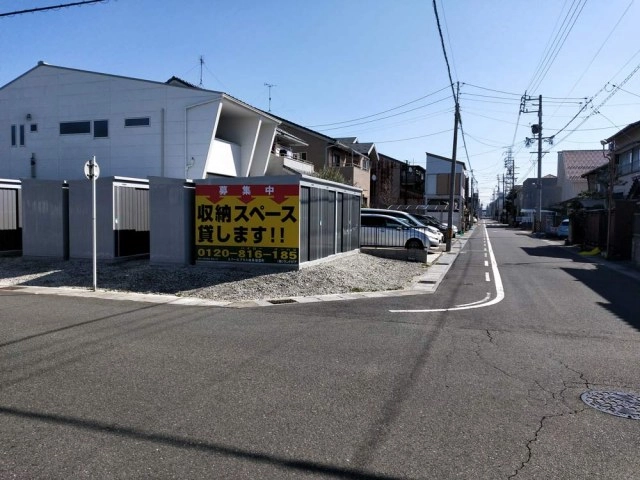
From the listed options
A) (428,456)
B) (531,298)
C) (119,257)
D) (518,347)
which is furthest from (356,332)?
(119,257)

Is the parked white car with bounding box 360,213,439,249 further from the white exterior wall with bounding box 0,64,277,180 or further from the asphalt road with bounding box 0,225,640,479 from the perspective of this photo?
the asphalt road with bounding box 0,225,640,479

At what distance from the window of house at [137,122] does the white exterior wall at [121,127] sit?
0.15m

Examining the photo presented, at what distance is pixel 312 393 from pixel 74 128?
931 inches

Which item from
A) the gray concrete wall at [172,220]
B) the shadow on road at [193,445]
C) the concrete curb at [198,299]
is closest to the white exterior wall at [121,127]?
the gray concrete wall at [172,220]

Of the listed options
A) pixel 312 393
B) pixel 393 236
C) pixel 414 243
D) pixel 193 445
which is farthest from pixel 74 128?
pixel 193 445

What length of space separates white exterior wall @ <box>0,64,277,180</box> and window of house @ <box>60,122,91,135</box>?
190mm

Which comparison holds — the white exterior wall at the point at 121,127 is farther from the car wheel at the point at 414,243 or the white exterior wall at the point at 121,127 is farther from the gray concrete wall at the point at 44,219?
the car wheel at the point at 414,243

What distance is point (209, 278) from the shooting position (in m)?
12.6

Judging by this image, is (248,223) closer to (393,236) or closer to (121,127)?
(393,236)

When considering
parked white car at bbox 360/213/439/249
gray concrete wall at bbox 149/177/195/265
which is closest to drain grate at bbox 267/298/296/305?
gray concrete wall at bbox 149/177/195/265

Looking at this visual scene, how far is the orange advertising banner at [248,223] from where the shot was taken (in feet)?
42.7

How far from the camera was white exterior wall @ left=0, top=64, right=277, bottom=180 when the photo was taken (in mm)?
22234

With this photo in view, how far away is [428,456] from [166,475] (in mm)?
1840

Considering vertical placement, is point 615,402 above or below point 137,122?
below
